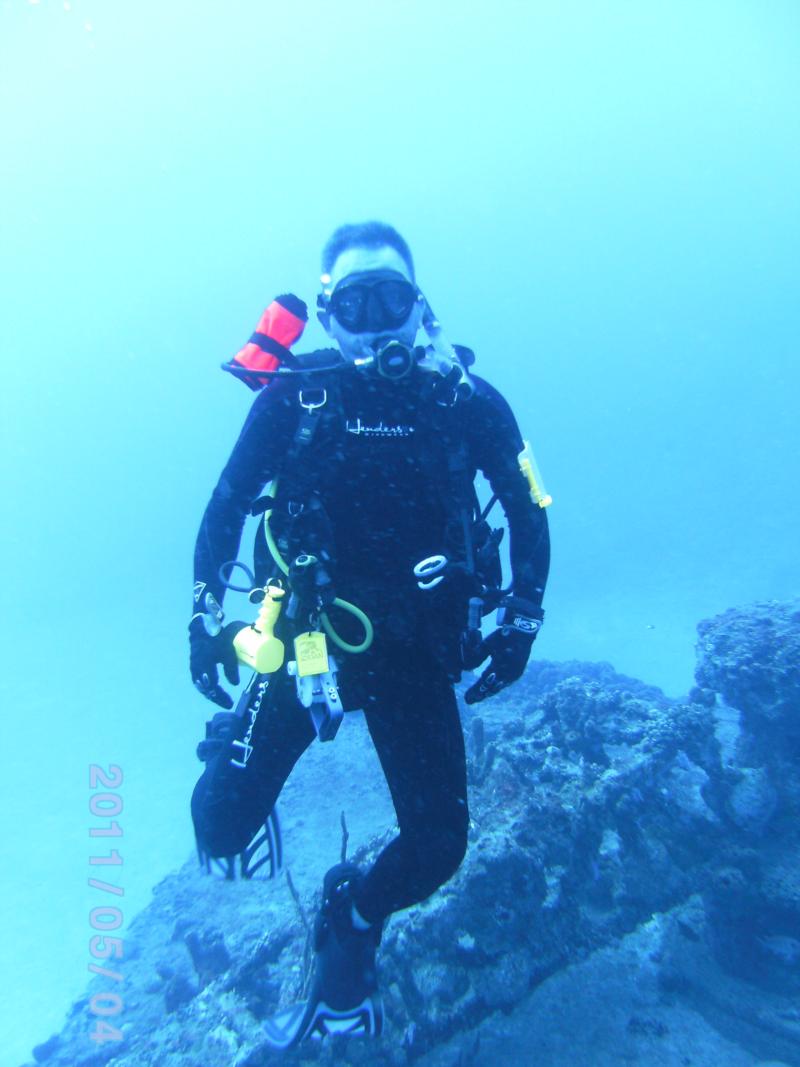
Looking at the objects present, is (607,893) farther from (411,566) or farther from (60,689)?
(60,689)

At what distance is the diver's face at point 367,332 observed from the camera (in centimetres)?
376

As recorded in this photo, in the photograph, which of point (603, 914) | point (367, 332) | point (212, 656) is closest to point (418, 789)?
point (212, 656)

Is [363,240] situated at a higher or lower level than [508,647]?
higher

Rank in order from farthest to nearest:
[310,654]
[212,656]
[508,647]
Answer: [508,647] → [212,656] → [310,654]

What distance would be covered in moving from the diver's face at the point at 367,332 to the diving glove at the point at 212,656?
1.87 m

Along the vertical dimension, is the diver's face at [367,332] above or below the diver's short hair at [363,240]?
below

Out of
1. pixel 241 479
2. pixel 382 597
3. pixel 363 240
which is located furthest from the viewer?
pixel 363 240

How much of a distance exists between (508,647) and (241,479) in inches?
77.6

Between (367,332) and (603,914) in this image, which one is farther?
(603,914)

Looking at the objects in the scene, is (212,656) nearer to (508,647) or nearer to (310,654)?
(310,654)

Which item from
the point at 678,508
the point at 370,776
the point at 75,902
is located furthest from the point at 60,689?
the point at 678,508

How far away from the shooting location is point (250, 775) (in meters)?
3.37
